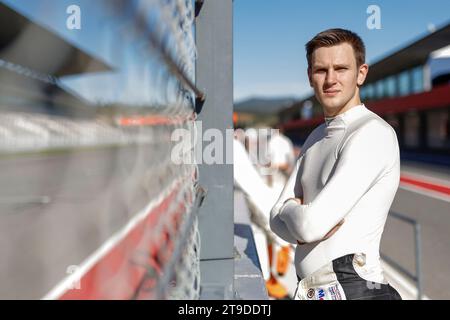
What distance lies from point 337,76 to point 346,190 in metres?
0.26

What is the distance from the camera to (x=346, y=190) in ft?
2.90

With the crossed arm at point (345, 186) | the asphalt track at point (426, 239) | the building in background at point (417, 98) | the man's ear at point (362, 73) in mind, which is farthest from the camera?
the building in background at point (417, 98)

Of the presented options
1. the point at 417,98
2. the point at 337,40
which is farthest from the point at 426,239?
the point at 417,98

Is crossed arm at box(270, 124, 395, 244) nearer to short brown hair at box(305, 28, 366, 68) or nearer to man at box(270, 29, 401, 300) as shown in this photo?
man at box(270, 29, 401, 300)

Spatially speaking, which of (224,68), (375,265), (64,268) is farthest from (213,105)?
(64,268)

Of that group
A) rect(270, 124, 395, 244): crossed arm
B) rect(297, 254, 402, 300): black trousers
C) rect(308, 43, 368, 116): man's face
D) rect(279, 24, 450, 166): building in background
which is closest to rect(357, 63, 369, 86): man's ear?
rect(308, 43, 368, 116): man's face

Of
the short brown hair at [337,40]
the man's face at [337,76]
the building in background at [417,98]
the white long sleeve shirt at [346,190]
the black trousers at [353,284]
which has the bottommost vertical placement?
the black trousers at [353,284]

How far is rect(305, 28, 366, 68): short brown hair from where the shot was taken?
3.21ft

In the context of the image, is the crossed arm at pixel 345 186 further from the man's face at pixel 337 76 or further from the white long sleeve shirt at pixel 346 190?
the man's face at pixel 337 76

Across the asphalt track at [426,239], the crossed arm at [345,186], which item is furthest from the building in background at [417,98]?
the crossed arm at [345,186]

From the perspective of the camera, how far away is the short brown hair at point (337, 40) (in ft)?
3.21

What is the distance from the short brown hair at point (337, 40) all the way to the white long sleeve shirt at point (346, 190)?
0.13 m
